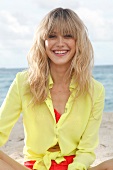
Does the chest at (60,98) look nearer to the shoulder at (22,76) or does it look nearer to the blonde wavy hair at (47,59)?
the blonde wavy hair at (47,59)

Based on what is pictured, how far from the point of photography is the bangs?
2.78 meters

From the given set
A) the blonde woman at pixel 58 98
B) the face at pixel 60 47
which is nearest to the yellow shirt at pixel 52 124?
the blonde woman at pixel 58 98

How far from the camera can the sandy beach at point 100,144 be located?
4.57 metres

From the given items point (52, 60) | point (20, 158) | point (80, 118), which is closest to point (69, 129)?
point (80, 118)

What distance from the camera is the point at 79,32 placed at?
2.82 meters

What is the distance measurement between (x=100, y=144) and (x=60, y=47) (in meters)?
2.52

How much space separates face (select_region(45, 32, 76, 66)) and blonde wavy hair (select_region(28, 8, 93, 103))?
29 mm

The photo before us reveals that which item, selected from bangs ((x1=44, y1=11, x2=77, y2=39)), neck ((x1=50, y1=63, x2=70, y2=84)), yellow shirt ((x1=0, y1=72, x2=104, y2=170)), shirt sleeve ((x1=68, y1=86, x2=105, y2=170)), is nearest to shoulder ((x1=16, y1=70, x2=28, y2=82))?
yellow shirt ((x1=0, y1=72, x2=104, y2=170))

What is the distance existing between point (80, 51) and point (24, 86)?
458 millimetres

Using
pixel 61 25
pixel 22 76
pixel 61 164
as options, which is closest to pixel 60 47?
pixel 61 25

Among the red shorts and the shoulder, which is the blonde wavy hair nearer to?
the shoulder

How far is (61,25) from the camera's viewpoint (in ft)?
9.12

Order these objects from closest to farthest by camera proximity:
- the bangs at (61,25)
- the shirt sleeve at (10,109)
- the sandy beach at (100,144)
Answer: the bangs at (61,25) → the shirt sleeve at (10,109) → the sandy beach at (100,144)

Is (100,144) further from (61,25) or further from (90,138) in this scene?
(61,25)
